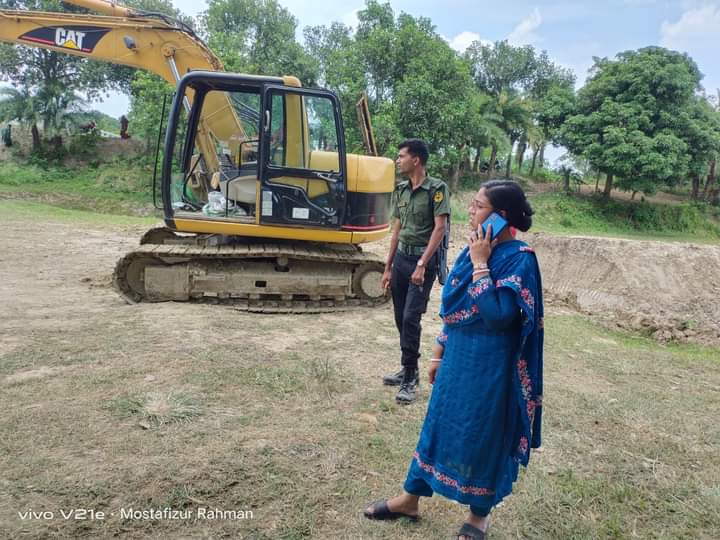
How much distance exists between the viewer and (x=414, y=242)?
3.83m

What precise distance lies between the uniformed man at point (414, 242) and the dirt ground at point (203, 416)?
1.47ft

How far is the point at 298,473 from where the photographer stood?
2.81 metres

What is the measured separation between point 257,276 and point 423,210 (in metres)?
2.88

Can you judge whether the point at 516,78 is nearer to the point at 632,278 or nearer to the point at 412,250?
the point at 632,278

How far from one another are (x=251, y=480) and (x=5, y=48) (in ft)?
80.9

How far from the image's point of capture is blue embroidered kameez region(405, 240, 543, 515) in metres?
2.03

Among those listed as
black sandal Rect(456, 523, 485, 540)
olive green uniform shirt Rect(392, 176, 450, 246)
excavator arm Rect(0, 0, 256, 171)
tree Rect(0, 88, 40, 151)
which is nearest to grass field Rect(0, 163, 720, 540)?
black sandal Rect(456, 523, 485, 540)

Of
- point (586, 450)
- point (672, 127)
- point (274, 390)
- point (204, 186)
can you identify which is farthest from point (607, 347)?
point (672, 127)

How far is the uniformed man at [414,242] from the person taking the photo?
12.1ft

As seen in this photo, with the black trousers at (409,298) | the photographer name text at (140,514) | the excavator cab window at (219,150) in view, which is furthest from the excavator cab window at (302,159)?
the photographer name text at (140,514)

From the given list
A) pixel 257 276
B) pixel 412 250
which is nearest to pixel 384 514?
pixel 412 250

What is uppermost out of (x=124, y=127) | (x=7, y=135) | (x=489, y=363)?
(x=124, y=127)

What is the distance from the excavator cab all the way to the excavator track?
0.37 metres

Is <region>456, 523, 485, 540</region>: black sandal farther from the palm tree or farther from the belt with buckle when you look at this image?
the palm tree
